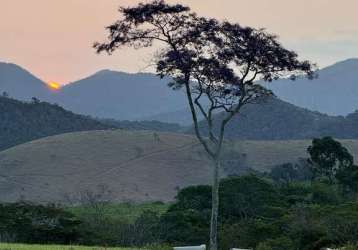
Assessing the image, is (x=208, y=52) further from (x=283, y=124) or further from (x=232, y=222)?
(x=283, y=124)

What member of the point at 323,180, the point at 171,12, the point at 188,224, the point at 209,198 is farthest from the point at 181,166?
the point at 171,12

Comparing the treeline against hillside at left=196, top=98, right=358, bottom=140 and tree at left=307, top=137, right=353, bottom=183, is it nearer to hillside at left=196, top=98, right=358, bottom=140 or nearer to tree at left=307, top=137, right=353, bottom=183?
tree at left=307, top=137, right=353, bottom=183

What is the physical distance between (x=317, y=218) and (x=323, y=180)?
33.7m

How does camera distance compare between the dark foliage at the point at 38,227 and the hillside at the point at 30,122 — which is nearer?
the dark foliage at the point at 38,227

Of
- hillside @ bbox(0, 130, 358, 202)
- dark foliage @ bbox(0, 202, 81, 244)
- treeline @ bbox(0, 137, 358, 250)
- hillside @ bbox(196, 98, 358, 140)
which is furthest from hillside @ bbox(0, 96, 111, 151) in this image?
dark foliage @ bbox(0, 202, 81, 244)

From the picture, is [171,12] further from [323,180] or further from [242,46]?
[323,180]

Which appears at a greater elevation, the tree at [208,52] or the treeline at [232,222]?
the tree at [208,52]

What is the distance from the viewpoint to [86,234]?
36.7 metres

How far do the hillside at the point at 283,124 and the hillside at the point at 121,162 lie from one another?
1436 inches

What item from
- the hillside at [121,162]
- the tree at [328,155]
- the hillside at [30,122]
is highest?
the hillside at [30,122]

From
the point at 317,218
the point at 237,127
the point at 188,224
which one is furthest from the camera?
the point at 237,127

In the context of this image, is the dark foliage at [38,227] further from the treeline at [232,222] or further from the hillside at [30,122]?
the hillside at [30,122]

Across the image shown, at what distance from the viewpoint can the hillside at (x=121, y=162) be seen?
319 ft

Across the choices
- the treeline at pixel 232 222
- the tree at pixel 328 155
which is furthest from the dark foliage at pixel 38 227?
the tree at pixel 328 155
